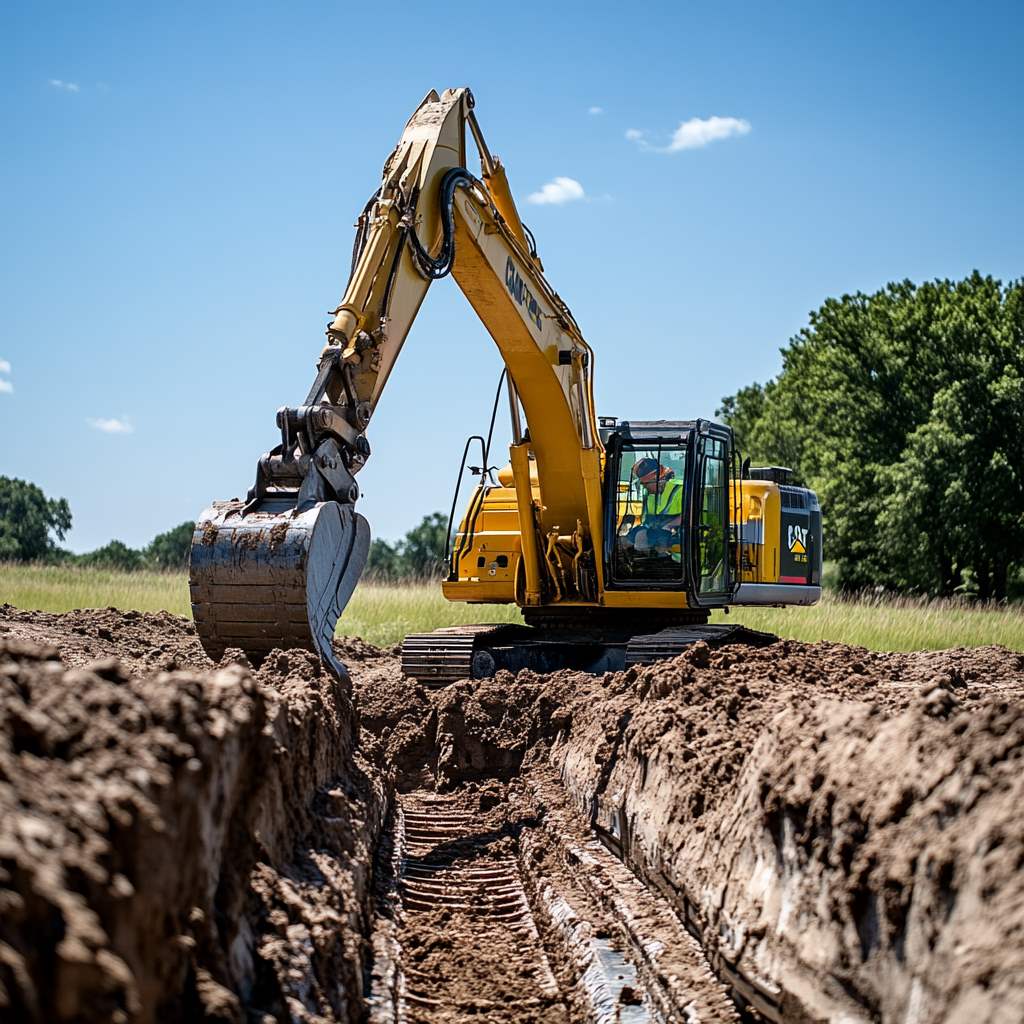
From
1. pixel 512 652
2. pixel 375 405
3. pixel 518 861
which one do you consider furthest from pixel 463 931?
pixel 512 652

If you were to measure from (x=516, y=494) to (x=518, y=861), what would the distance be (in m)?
5.79

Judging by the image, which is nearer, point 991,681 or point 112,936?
point 112,936

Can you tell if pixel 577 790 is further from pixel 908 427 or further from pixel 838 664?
pixel 908 427

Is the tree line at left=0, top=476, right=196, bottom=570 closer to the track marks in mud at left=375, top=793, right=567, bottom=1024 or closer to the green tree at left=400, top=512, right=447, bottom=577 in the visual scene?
the green tree at left=400, top=512, right=447, bottom=577

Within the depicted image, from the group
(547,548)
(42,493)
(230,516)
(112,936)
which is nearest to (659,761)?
(230,516)

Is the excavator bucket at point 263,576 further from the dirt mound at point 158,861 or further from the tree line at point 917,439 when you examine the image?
the tree line at point 917,439

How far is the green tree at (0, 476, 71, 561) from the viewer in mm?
69875

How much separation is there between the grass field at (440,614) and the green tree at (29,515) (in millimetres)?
48121

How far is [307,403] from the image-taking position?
869cm

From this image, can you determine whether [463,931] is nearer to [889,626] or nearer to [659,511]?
[659,511]

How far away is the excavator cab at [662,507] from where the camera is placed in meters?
12.2

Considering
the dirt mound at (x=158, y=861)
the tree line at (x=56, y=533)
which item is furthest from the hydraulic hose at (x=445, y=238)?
the tree line at (x=56, y=533)

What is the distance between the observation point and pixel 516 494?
42.6 ft

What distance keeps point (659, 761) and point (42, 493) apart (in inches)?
2891
